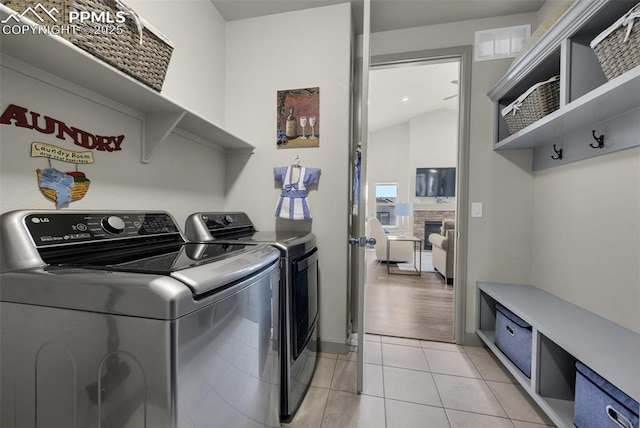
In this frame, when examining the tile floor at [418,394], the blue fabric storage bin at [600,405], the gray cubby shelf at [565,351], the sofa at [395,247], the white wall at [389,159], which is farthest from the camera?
the white wall at [389,159]

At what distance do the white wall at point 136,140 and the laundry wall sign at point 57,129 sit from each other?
0.06ft

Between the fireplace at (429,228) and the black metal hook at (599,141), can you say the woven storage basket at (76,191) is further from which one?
the fireplace at (429,228)

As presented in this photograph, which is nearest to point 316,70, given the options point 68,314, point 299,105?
point 299,105

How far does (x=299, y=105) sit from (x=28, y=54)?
1451 mm

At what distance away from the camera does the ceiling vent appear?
2.03m

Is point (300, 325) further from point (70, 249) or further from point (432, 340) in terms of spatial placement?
point (432, 340)

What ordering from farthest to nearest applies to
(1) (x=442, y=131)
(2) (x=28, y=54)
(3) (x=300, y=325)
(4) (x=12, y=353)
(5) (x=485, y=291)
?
(1) (x=442, y=131) → (5) (x=485, y=291) → (3) (x=300, y=325) → (2) (x=28, y=54) → (4) (x=12, y=353)

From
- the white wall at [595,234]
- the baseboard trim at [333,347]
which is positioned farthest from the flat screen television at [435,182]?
the baseboard trim at [333,347]

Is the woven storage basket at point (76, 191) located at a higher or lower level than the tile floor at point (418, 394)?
higher

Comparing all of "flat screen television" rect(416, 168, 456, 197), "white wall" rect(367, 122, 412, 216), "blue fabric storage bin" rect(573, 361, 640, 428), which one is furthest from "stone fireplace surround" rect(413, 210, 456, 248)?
"blue fabric storage bin" rect(573, 361, 640, 428)

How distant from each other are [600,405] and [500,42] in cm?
238

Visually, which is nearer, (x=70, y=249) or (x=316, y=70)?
(x=70, y=249)

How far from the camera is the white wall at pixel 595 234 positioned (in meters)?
1.26

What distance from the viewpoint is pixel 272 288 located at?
3.59ft
